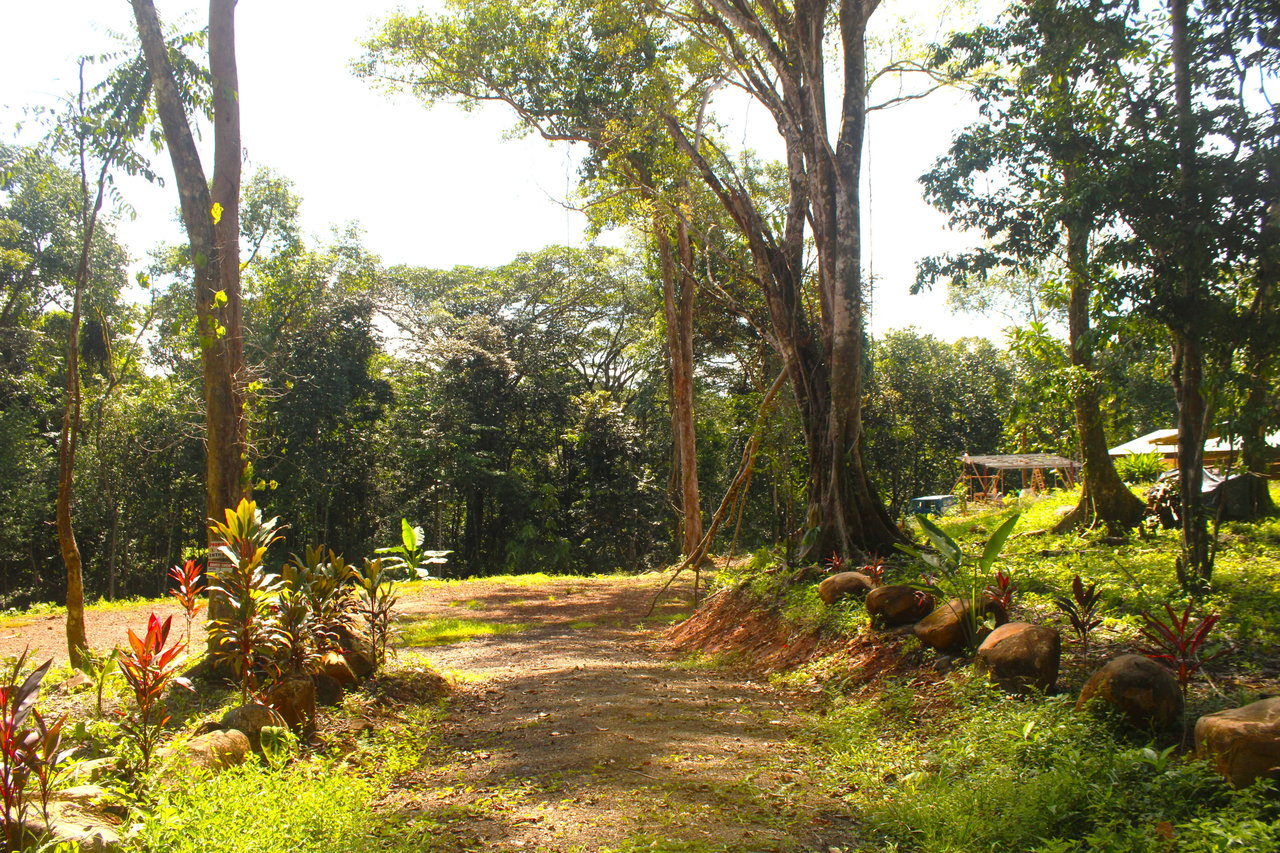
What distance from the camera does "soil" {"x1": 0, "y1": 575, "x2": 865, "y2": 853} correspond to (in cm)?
346

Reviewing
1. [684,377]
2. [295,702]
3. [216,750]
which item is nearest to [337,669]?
[295,702]

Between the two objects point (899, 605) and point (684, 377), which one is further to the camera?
point (684, 377)

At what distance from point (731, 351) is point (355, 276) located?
11490 millimetres

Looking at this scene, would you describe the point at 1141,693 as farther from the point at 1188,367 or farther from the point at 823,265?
the point at 823,265

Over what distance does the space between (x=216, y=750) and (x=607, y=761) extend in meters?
1.94

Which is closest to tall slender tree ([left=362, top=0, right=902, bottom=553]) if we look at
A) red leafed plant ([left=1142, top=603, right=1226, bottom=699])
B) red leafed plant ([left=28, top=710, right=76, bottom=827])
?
red leafed plant ([left=1142, top=603, right=1226, bottom=699])

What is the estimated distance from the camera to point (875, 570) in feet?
24.5

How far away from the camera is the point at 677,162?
13.0 m

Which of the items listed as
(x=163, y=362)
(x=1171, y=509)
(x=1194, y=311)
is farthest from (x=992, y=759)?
(x=163, y=362)

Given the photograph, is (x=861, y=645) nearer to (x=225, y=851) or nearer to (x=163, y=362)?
(x=225, y=851)

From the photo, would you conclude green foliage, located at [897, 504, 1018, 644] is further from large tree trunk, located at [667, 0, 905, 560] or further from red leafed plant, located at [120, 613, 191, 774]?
red leafed plant, located at [120, 613, 191, 774]

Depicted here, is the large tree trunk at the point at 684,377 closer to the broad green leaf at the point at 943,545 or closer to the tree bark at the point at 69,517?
the broad green leaf at the point at 943,545

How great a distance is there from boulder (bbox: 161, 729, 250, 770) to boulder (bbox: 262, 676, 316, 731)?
446 mm

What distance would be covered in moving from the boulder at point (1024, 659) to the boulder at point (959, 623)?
604mm
